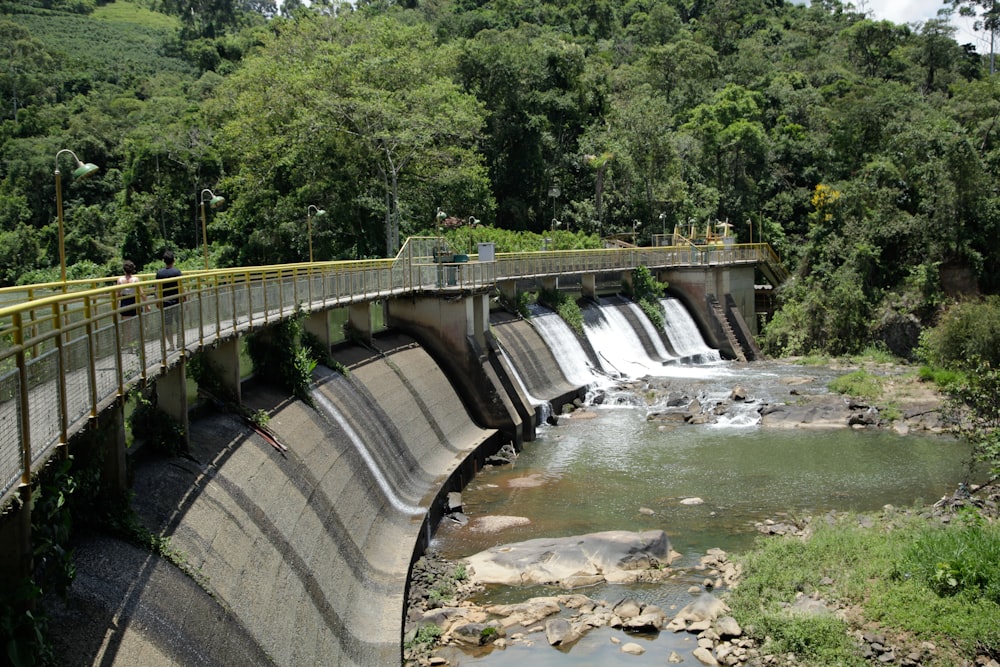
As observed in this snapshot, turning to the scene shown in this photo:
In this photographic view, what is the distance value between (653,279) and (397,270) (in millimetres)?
23792

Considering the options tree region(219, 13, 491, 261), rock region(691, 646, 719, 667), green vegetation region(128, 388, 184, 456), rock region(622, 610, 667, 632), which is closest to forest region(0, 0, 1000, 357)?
tree region(219, 13, 491, 261)

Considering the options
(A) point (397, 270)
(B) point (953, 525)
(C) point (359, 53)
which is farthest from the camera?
(C) point (359, 53)

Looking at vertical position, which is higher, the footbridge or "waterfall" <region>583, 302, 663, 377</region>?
the footbridge

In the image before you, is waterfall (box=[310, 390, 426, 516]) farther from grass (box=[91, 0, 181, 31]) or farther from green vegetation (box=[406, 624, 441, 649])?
grass (box=[91, 0, 181, 31])

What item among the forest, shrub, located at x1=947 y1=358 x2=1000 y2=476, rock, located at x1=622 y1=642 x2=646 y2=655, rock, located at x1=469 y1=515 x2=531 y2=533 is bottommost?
rock, located at x1=469 y1=515 x2=531 y2=533

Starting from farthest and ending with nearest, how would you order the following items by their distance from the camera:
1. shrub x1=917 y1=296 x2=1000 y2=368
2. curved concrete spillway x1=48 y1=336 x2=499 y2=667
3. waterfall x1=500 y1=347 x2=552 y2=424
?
shrub x1=917 y1=296 x2=1000 y2=368 < waterfall x1=500 y1=347 x2=552 y2=424 < curved concrete spillway x1=48 y1=336 x2=499 y2=667

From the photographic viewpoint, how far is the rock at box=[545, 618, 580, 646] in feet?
50.2

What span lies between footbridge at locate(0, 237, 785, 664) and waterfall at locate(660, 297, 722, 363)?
3.99 metres

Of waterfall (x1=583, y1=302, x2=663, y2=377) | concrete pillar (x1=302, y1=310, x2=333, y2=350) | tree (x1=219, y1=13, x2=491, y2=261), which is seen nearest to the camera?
concrete pillar (x1=302, y1=310, x2=333, y2=350)

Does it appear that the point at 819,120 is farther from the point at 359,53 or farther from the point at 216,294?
the point at 216,294

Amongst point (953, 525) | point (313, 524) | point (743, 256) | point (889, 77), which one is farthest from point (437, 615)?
point (889, 77)

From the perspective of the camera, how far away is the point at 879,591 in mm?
15680

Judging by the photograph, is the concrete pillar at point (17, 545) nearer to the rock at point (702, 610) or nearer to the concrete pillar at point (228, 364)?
the concrete pillar at point (228, 364)

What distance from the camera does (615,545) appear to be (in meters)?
18.7
